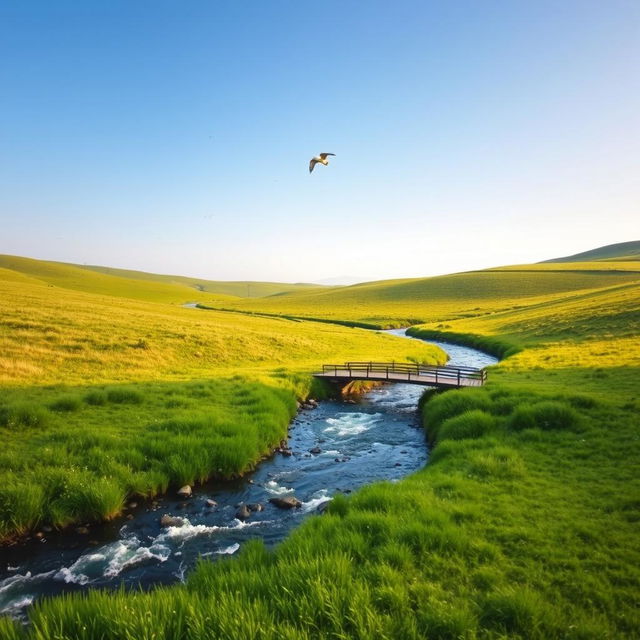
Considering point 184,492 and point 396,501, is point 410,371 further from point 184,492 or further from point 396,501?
point 396,501

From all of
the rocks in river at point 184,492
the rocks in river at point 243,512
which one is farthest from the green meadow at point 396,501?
the rocks in river at point 243,512

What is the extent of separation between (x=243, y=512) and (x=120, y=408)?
433 inches

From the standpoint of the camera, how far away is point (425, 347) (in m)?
55.1

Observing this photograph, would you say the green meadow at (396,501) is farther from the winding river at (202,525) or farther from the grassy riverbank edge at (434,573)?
the winding river at (202,525)

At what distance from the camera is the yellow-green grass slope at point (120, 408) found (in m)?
13.6

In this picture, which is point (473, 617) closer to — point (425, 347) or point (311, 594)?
point (311, 594)

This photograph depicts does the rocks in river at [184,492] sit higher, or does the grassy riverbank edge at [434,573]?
the grassy riverbank edge at [434,573]

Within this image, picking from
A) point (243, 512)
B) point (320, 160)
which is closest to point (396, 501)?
point (243, 512)

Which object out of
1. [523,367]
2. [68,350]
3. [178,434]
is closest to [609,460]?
[178,434]

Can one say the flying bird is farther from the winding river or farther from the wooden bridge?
the wooden bridge

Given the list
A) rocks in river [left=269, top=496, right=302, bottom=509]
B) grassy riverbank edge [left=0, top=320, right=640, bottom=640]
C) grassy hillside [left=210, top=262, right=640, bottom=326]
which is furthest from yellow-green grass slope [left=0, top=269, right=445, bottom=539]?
grassy hillside [left=210, top=262, right=640, bottom=326]

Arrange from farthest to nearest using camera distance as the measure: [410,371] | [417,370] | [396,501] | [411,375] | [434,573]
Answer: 1. [410,371]
2. [417,370]
3. [411,375]
4. [396,501]
5. [434,573]

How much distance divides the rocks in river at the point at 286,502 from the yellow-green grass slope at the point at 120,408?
9.44 feet

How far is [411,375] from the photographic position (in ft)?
106
